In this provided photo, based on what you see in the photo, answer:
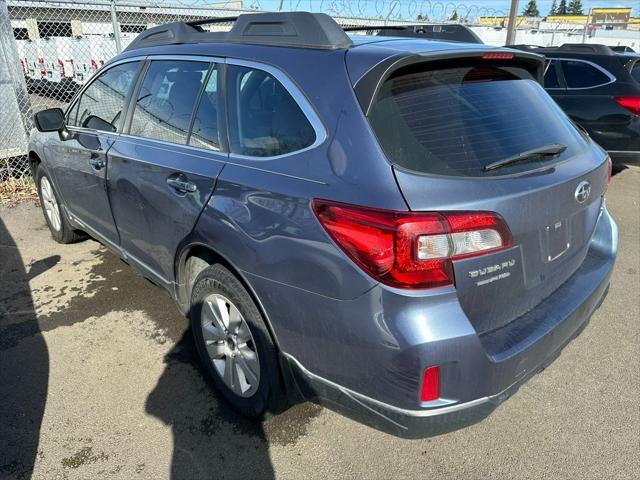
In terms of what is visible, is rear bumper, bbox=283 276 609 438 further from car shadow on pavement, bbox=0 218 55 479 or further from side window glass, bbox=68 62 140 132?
side window glass, bbox=68 62 140 132

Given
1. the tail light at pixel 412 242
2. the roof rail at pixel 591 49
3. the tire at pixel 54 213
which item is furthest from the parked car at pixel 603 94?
the tire at pixel 54 213

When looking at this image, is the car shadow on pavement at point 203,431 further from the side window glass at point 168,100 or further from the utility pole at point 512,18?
the utility pole at point 512,18

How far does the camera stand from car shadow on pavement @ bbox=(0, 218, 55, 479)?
236 cm

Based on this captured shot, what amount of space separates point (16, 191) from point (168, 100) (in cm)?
472

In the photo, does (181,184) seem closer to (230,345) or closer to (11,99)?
(230,345)

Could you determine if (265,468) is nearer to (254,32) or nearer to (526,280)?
(526,280)

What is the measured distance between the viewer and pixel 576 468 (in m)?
2.27

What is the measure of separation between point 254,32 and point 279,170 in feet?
2.82

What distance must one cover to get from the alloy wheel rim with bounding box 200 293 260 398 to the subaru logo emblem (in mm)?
1575

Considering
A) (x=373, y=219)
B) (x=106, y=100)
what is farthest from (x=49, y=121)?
(x=373, y=219)

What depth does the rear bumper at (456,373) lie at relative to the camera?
1729 mm

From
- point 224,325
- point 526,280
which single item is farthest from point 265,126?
point 526,280

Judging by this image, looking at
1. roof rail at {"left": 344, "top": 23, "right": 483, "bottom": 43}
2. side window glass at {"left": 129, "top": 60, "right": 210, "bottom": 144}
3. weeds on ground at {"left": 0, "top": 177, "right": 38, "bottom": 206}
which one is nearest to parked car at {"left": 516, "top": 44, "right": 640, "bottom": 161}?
roof rail at {"left": 344, "top": 23, "right": 483, "bottom": 43}

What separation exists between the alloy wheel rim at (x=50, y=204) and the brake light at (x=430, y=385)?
396 centimetres
